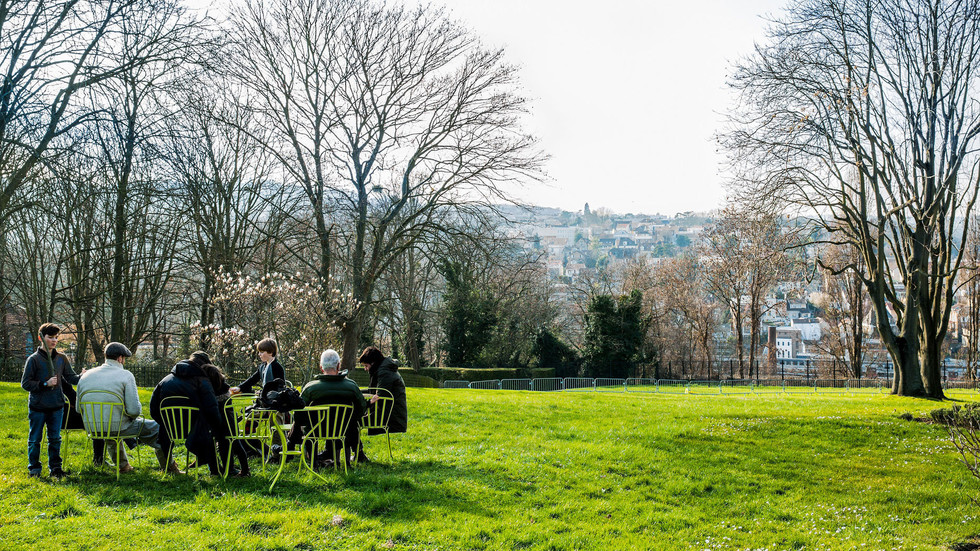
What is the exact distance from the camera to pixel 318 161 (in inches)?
952

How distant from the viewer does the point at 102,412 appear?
689cm

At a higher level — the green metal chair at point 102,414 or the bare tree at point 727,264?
the bare tree at point 727,264

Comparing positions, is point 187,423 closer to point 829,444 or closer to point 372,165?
point 829,444

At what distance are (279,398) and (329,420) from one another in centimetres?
58

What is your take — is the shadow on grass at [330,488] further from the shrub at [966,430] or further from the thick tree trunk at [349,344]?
the thick tree trunk at [349,344]

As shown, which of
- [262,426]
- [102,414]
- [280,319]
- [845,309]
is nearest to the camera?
[102,414]

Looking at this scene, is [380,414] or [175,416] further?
[380,414]

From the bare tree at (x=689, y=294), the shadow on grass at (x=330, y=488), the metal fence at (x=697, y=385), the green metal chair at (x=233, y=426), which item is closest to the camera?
the shadow on grass at (x=330, y=488)

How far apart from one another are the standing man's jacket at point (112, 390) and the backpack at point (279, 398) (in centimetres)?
123

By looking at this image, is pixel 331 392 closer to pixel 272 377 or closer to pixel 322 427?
pixel 322 427

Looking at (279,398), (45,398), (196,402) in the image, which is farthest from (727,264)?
(45,398)

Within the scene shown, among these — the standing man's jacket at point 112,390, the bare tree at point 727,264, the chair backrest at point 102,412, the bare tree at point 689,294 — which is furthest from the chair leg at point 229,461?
the bare tree at point 689,294

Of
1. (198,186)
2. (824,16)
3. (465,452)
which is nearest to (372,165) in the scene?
(198,186)

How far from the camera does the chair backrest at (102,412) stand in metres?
6.93
